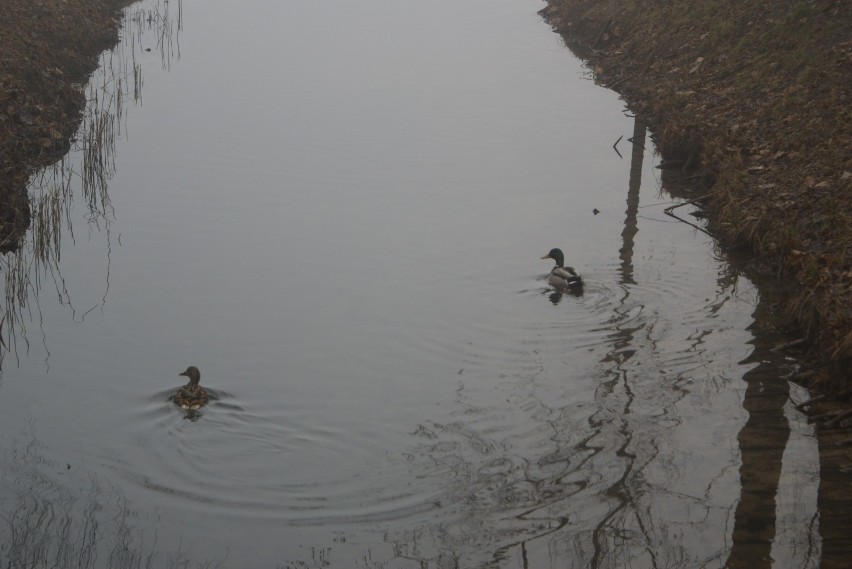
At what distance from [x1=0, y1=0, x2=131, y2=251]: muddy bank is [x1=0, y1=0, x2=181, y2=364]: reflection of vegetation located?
0.12m

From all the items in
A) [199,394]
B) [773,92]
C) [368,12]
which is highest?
[368,12]

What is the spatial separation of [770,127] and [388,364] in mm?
9622

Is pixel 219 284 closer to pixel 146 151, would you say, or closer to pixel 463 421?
pixel 463 421

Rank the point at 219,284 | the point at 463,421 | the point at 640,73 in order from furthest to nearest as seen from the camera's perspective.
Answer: the point at 640,73 → the point at 219,284 → the point at 463,421

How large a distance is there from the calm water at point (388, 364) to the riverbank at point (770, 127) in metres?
0.69

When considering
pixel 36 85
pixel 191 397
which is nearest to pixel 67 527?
pixel 191 397

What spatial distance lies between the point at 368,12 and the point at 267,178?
62.9ft

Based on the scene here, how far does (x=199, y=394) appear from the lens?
33.1 ft

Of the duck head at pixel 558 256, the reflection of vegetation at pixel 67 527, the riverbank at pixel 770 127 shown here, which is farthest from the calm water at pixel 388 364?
the riverbank at pixel 770 127

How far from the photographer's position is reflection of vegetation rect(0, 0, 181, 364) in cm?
1252

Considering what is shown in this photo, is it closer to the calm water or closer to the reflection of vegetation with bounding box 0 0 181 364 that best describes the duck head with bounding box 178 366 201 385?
the calm water

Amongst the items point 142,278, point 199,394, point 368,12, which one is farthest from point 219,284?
point 368,12

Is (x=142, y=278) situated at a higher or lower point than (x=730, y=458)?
higher

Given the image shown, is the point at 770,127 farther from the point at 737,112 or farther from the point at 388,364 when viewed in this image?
the point at 388,364
